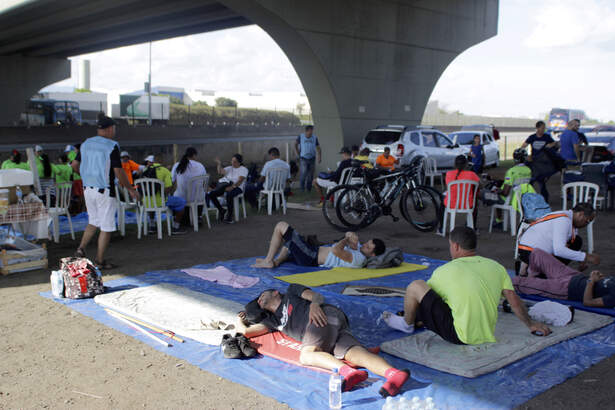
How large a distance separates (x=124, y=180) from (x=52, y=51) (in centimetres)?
3596

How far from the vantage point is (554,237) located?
5.58 m

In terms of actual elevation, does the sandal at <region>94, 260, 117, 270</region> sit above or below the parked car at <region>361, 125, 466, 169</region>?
below

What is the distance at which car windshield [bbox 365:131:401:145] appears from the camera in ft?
53.6

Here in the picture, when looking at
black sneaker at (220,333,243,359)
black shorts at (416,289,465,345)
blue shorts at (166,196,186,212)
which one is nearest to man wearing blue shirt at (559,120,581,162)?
blue shorts at (166,196,186,212)

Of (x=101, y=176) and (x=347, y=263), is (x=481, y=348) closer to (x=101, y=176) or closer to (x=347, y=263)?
(x=347, y=263)

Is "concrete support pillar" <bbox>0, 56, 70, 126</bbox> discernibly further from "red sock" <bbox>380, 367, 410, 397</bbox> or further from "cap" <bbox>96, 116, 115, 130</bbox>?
"red sock" <bbox>380, 367, 410, 397</bbox>

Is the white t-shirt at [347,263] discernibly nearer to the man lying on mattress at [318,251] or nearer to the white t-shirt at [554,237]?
the man lying on mattress at [318,251]

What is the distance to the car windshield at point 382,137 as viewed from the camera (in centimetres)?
1633

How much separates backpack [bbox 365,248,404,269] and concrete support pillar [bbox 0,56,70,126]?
38671mm

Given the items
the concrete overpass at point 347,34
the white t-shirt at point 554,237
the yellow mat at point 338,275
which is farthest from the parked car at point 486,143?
the white t-shirt at point 554,237

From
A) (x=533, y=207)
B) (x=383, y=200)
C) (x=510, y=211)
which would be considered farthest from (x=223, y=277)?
(x=510, y=211)

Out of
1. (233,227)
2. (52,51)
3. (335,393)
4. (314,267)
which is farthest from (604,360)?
(52,51)

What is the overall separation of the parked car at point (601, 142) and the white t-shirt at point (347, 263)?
33.1ft

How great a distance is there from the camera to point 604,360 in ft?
13.4
